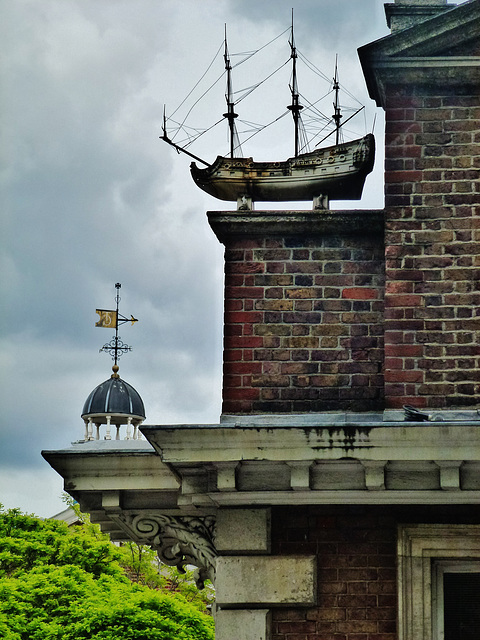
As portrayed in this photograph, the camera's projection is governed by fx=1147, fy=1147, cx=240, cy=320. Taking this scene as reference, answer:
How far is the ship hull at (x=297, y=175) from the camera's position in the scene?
25.3 ft

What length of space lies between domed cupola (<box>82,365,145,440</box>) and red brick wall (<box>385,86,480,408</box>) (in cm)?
4381

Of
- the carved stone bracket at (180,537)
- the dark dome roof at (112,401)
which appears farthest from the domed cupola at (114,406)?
the carved stone bracket at (180,537)

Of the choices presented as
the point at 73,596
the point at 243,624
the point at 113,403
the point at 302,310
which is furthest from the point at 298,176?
the point at 113,403

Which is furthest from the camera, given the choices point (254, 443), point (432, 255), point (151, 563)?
point (151, 563)

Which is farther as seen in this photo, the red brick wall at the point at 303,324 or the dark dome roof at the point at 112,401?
the dark dome roof at the point at 112,401

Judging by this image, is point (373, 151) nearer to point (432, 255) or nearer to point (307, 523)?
point (432, 255)

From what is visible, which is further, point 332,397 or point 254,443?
point 332,397

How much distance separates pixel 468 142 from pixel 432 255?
32.4 inches

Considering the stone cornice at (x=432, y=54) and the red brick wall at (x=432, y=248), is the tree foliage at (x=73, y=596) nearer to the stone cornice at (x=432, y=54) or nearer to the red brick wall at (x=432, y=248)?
the red brick wall at (x=432, y=248)

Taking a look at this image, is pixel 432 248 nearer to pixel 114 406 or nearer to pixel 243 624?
pixel 243 624

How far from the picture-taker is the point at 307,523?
6875 millimetres

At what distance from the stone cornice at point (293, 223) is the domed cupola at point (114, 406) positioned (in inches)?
1710

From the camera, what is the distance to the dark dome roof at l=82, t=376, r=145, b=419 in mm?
51219

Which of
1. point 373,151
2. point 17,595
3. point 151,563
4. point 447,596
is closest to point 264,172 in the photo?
point 373,151
